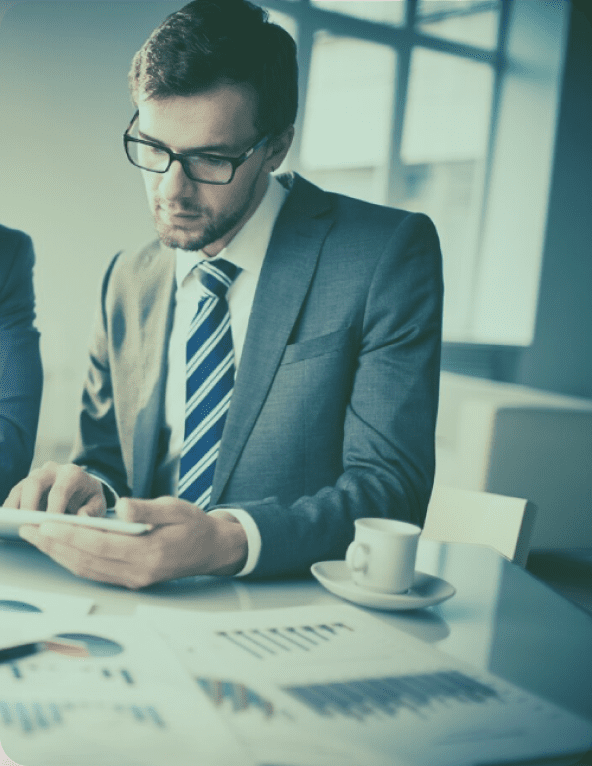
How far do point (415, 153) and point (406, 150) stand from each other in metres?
0.08

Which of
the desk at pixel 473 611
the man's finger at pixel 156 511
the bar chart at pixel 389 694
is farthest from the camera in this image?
the man's finger at pixel 156 511

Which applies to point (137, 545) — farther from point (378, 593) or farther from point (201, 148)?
point (201, 148)

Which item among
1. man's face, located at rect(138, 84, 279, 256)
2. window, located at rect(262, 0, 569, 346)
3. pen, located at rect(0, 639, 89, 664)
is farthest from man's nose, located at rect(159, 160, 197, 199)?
window, located at rect(262, 0, 569, 346)

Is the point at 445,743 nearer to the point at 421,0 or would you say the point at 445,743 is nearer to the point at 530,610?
the point at 530,610

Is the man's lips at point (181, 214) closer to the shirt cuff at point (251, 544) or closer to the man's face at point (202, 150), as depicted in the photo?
the man's face at point (202, 150)

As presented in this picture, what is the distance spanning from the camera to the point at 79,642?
28.8 inches

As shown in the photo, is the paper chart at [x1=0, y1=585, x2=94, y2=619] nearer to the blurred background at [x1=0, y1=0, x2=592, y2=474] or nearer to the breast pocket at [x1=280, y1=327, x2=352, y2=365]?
the breast pocket at [x1=280, y1=327, x2=352, y2=365]

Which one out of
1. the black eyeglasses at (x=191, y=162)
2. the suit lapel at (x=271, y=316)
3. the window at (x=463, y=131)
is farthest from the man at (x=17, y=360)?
the window at (x=463, y=131)

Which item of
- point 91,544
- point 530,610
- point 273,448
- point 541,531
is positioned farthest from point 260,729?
point 541,531

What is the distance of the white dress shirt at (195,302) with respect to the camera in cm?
150

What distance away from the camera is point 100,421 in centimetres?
162

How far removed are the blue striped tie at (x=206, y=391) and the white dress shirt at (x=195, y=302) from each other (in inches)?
1.0

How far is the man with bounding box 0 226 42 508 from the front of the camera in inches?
70.6

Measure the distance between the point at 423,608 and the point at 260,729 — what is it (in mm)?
371
